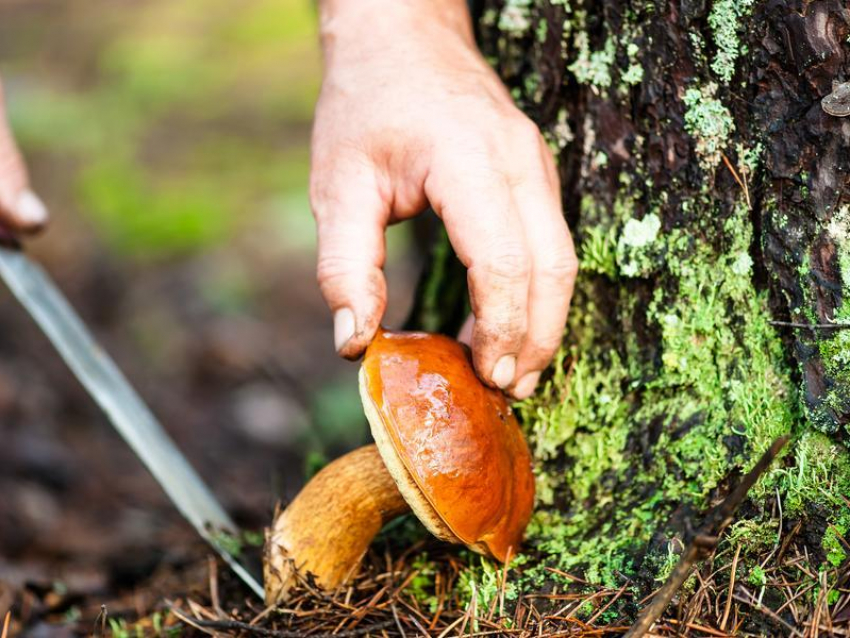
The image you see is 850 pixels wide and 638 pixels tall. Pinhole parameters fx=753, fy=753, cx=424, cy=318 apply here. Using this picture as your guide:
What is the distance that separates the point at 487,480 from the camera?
1479 millimetres

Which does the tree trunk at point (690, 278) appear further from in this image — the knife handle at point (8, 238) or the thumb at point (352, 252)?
the knife handle at point (8, 238)

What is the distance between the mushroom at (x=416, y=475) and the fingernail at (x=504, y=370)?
0.03 metres

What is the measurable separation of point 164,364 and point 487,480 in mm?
3351

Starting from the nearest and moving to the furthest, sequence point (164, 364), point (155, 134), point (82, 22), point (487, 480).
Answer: point (487, 480), point (164, 364), point (155, 134), point (82, 22)

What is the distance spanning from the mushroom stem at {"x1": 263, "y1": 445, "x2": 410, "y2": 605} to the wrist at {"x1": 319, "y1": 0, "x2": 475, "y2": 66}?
3.13ft

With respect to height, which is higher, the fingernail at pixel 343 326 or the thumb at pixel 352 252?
the thumb at pixel 352 252

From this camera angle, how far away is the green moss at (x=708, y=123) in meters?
1.58

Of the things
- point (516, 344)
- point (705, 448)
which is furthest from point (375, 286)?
point (705, 448)

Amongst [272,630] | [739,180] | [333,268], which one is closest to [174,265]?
[333,268]

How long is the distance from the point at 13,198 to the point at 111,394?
2.33 ft

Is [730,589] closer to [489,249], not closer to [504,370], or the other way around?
[504,370]

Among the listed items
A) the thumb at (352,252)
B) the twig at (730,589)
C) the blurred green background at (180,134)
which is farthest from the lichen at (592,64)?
the blurred green background at (180,134)

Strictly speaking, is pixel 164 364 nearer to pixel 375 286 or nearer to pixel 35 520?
pixel 35 520

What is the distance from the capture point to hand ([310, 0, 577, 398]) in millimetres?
1568
